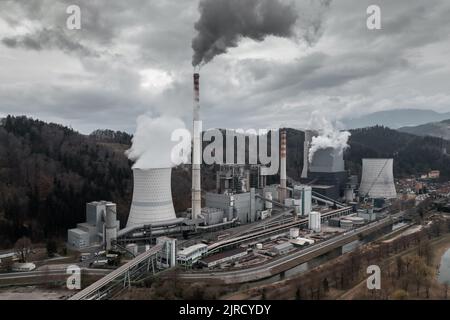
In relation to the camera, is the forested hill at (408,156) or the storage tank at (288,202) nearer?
the storage tank at (288,202)

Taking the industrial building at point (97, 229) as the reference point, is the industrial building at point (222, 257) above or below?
below

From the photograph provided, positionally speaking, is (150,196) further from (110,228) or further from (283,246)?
(283,246)

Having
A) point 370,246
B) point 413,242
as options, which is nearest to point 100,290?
point 370,246

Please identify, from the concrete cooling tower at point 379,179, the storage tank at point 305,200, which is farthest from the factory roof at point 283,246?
the concrete cooling tower at point 379,179

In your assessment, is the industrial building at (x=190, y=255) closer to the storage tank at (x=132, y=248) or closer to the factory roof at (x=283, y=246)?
the storage tank at (x=132, y=248)

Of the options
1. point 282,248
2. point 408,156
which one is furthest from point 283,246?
point 408,156

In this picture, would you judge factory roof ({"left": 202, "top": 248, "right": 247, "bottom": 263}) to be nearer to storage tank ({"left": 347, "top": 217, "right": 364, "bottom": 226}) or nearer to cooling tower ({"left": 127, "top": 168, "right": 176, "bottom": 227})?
cooling tower ({"left": 127, "top": 168, "right": 176, "bottom": 227})

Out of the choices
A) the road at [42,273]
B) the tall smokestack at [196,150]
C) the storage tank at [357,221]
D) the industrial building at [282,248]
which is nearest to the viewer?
the road at [42,273]
